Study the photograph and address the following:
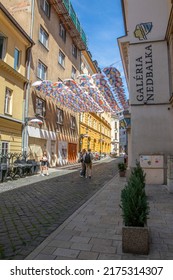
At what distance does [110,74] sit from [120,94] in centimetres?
169

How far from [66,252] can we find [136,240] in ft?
3.60

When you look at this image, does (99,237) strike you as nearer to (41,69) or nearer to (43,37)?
(41,69)

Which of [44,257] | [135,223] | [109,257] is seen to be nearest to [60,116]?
[135,223]

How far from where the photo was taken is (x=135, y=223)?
377 centimetres

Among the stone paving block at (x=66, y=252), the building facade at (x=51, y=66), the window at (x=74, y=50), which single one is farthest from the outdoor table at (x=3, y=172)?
the window at (x=74, y=50)

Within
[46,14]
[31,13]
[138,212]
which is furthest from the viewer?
[46,14]

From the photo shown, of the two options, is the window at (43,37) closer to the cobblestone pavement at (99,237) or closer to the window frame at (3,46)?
the window frame at (3,46)

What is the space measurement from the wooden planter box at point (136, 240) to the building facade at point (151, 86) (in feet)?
25.0

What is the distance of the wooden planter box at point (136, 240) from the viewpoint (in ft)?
11.8

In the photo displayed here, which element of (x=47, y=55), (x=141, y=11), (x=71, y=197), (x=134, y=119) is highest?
(x=47, y=55)

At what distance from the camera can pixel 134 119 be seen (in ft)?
38.0

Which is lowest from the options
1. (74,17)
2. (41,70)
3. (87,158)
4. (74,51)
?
(87,158)
